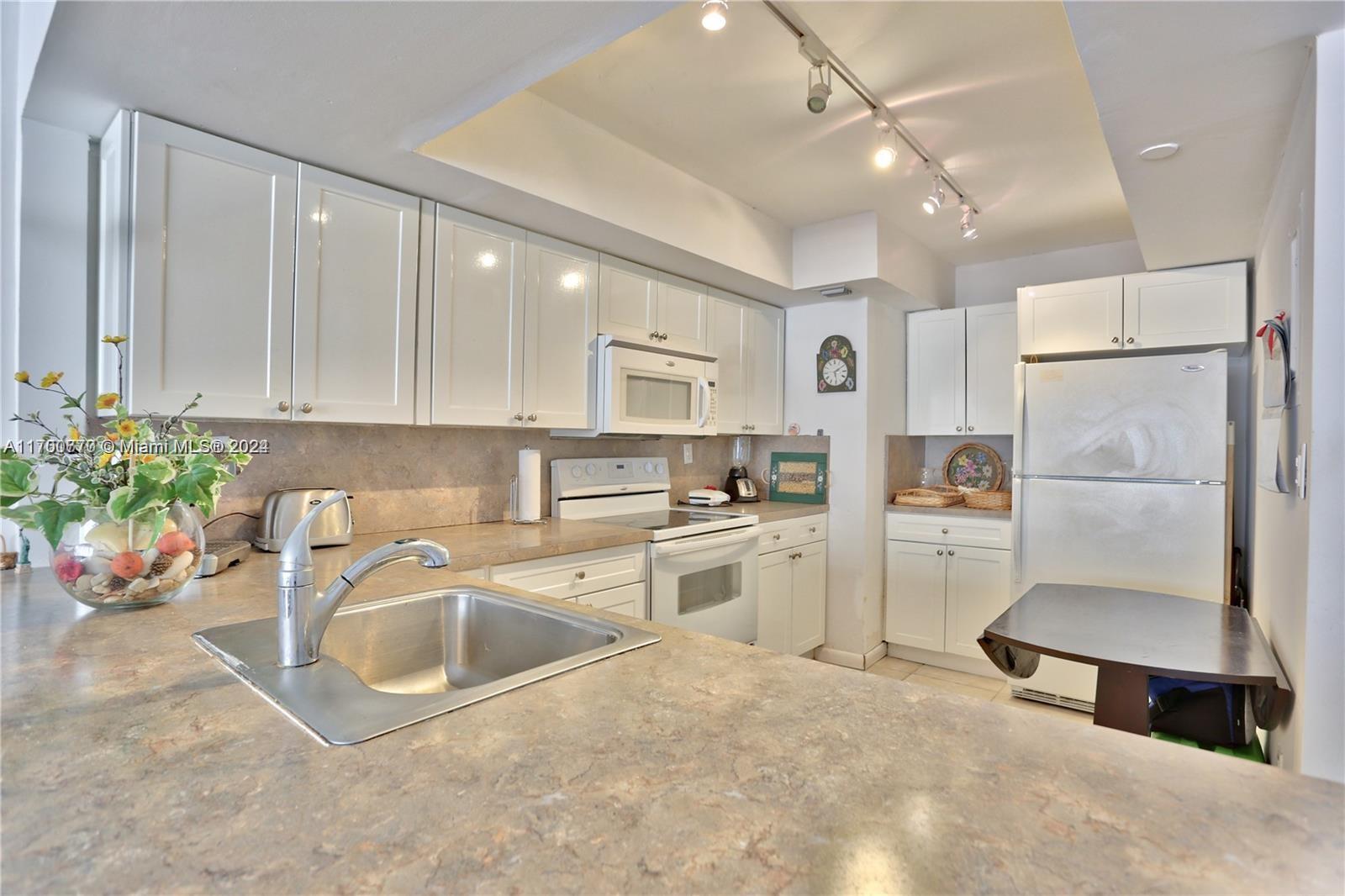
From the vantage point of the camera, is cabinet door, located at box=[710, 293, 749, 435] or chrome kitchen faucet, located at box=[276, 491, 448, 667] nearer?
chrome kitchen faucet, located at box=[276, 491, 448, 667]

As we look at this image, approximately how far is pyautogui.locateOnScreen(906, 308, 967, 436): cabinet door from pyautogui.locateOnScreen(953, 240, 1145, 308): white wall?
1.31 feet

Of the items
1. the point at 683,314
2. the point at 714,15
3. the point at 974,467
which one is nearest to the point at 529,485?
the point at 683,314

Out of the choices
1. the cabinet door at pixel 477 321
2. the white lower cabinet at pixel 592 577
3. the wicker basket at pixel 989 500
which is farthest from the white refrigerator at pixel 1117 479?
the cabinet door at pixel 477 321

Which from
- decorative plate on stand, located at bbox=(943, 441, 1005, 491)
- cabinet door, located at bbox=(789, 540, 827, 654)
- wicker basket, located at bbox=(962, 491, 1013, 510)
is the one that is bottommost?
cabinet door, located at bbox=(789, 540, 827, 654)

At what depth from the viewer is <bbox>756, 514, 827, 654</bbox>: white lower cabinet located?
11.2 ft

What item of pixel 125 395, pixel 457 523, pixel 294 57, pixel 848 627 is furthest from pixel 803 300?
pixel 125 395

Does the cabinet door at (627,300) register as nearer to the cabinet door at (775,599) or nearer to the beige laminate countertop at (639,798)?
the cabinet door at (775,599)

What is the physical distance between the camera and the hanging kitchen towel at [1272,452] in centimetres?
163

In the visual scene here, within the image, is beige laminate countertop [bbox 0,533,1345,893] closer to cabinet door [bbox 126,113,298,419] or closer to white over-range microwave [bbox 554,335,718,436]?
cabinet door [bbox 126,113,298,419]

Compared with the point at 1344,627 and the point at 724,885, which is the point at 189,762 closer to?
the point at 724,885

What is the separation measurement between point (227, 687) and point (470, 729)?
0.40m

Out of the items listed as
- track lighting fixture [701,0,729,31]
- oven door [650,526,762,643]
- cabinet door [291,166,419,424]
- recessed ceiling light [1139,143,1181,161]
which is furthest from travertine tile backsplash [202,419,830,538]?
recessed ceiling light [1139,143,1181,161]

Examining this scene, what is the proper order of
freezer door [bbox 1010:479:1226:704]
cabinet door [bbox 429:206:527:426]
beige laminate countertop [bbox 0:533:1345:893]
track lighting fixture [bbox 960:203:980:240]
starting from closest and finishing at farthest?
beige laminate countertop [bbox 0:533:1345:893], cabinet door [bbox 429:206:527:426], freezer door [bbox 1010:479:1226:704], track lighting fixture [bbox 960:203:980:240]

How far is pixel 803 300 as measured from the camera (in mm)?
3934
